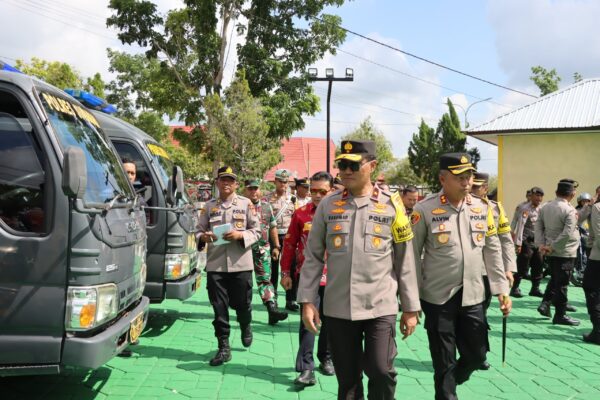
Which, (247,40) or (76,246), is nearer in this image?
(76,246)

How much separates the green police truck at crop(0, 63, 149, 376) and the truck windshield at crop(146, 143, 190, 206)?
290cm

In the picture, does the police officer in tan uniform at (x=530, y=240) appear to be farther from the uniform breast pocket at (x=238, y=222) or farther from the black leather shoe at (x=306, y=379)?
the black leather shoe at (x=306, y=379)

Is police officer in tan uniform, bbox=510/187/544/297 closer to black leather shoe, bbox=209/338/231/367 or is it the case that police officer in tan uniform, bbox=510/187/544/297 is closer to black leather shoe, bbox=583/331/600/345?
black leather shoe, bbox=583/331/600/345

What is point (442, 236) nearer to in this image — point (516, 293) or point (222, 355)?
point (222, 355)

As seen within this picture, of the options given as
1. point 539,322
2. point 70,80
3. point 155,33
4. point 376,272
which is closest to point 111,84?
point 70,80

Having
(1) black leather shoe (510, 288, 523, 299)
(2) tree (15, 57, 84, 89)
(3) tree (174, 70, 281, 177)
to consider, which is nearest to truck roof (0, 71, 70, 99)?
(1) black leather shoe (510, 288, 523, 299)

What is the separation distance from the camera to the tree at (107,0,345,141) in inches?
781

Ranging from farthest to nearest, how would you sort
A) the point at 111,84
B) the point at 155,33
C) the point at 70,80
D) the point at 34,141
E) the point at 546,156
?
the point at 111,84
the point at 70,80
the point at 155,33
the point at 546,156
the point at 34,141

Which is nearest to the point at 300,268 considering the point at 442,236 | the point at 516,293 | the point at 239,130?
the point at 442,236

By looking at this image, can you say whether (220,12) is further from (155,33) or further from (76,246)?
Result: (76,246)

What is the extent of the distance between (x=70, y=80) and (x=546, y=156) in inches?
907

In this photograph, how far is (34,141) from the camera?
3.81 metres

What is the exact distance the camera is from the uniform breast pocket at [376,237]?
11.5 ft

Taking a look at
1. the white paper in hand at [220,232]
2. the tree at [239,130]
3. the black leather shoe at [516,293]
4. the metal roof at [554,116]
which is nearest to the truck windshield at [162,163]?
the white paper in hand at [220,232]
